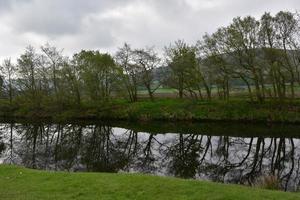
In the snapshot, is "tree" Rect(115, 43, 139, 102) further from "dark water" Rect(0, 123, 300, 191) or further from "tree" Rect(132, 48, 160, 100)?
"dark water" Rect(0, 123, 300, 191)

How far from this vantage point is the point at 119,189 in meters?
15.0

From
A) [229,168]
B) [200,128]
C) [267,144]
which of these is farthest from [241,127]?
[229,168]

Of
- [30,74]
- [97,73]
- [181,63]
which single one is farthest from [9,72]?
[181,63]

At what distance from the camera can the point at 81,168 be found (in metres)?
27.9

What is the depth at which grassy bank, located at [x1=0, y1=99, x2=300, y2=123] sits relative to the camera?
58.4 meters

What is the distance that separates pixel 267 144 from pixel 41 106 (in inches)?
2056

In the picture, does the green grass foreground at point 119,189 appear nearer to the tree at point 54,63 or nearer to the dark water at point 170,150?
the dark water at point 170,150

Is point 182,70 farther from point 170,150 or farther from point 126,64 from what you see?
point 170,150

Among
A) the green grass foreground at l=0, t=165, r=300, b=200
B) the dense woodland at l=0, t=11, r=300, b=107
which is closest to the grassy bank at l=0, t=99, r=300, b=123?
the dense woodland at l=0, t=11, r=300, b=107

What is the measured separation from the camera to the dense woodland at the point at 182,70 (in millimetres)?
59125

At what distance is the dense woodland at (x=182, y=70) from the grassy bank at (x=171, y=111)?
2.20 meters

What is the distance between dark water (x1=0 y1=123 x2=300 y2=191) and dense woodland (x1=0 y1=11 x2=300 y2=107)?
1125 cm

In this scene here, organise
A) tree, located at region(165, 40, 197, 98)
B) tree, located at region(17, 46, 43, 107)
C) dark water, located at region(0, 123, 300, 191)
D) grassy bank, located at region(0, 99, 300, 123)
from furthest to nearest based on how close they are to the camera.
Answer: tree, located at region(17, 46, 43, 107) < tree, located at region(165, 40, 197, 98) < grassy bank, located at region(0, 99, 300, 123) < dark water, located at region(0, 123, 300, 191)

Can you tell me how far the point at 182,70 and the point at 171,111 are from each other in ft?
28.2
